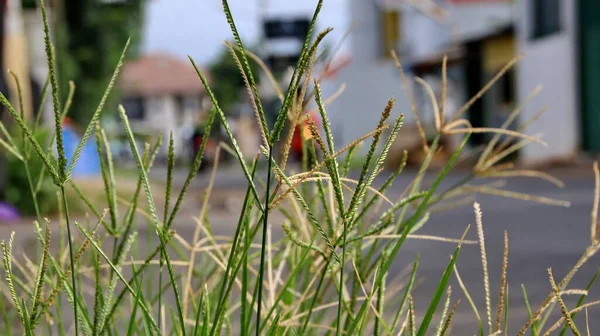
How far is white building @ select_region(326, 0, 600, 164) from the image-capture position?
20.3 metres

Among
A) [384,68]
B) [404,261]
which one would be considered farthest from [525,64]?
[384,68]

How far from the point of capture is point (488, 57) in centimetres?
2841

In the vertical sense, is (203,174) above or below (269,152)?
below

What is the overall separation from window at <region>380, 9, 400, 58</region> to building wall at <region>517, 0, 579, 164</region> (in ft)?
72.0

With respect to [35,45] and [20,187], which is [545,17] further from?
[20,187]

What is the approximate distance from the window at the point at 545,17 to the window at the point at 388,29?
21226 millimetres

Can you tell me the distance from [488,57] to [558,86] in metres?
7.85

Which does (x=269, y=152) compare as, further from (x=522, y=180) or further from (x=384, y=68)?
(x=384, y=68)

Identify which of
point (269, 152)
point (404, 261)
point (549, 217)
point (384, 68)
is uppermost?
point (269, 152)

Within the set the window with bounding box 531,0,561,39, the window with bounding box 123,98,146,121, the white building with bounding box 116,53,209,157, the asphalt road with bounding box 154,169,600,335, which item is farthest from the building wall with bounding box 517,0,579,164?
the window with bounding box 123,98,146,121

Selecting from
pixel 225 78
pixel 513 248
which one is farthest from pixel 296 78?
pixel 225 78

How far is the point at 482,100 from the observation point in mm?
29062

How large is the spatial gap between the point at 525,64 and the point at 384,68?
21.4 metres

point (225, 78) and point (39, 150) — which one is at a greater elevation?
point (39, 150)
